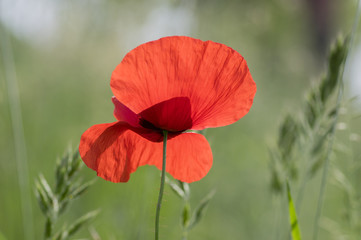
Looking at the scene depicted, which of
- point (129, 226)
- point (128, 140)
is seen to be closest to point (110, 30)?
point (129, 226)

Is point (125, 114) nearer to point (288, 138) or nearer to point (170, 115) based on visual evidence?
point (170, 115)

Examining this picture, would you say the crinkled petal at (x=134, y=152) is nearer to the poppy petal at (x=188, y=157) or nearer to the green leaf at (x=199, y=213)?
the poppy petal at (x=188, y=157)

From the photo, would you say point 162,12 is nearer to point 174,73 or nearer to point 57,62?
point 174,73

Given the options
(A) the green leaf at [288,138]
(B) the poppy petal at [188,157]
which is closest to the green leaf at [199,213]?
(B) the poppy petal at [188,157]

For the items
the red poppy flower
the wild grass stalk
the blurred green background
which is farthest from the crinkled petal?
the blurred green background

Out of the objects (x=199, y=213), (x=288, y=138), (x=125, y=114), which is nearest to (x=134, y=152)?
(x=125, y=114)

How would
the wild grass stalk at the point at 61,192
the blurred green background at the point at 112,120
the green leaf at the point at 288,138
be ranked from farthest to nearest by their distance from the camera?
the blurred green background at the point at 112,120, the green leaf at the point at 288,138, the wild grass stalk at the point at 61,192

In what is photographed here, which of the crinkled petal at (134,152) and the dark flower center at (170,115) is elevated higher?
the dark flower center at (170,115)
